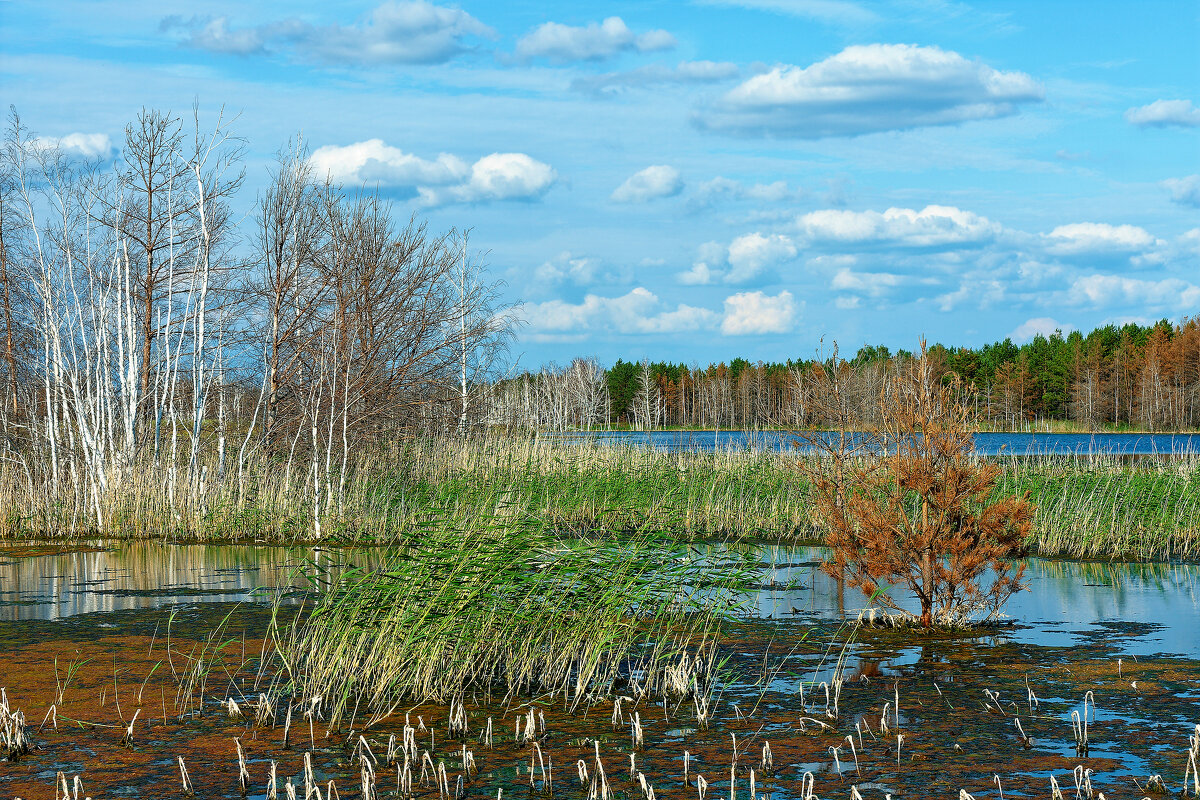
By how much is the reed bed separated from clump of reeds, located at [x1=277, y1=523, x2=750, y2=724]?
657 cm

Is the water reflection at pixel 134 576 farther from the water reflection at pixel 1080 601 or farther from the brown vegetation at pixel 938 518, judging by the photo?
the brown vegetation at pixel 938 518

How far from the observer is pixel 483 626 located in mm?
6770

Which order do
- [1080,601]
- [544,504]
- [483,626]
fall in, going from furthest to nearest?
[544,504]
[1080,601]
[483,626]

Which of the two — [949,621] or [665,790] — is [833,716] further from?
[949,621]

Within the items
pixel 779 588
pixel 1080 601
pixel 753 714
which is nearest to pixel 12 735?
pixel 753 714

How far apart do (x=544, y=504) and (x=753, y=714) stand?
10.4 m

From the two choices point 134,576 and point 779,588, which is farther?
point 134,576

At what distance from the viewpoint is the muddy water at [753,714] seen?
16.5 feet

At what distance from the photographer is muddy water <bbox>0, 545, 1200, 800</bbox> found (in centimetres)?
503

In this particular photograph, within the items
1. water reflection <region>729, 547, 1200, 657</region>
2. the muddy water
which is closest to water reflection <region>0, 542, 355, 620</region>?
the muddy water

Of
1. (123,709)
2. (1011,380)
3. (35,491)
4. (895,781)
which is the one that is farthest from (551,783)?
(1011,380)

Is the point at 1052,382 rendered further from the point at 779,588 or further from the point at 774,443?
the point at 779,588

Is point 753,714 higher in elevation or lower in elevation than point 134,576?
higher

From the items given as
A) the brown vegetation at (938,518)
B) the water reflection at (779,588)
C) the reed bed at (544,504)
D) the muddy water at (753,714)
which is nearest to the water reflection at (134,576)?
the water reflection at (779,588)
